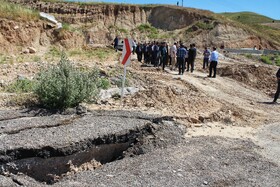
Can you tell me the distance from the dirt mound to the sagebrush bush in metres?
12.3

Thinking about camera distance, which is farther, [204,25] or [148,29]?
[148,29]

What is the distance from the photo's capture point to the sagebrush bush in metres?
8.69

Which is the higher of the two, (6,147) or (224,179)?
(6,147)

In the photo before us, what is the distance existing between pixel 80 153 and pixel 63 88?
233 centimetres

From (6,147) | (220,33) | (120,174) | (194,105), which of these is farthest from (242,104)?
(220,33)

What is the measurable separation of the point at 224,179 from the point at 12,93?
614cm

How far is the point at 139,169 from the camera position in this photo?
643 centimetres

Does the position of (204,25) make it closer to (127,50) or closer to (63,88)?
(127,50)

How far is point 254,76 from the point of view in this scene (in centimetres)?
2117

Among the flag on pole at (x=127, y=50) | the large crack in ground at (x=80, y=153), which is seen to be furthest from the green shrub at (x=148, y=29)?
the large crack in ground at (x=80, y=153)

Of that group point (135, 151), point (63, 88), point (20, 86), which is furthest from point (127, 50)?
point (135, 151)

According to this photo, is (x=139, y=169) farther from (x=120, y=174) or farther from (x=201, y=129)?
(x=201, y=129)

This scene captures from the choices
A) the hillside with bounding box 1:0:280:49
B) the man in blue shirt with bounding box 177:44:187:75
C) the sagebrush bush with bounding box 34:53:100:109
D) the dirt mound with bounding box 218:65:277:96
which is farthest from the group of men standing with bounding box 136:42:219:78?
the hillside with bounding box 1:0:280:49

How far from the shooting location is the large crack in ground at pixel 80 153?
20.5 ft
